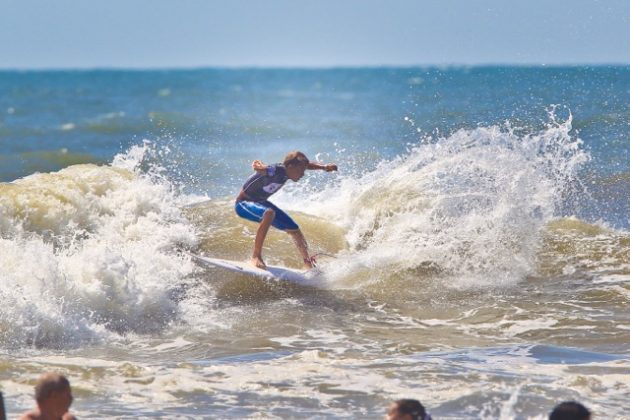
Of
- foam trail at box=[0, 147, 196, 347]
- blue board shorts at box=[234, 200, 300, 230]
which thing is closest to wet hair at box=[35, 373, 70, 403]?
foam trail at box=[0, 147, 196, 347]

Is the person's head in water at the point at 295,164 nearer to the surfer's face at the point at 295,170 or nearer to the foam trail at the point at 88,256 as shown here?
the surfer's face at the point at 295,170

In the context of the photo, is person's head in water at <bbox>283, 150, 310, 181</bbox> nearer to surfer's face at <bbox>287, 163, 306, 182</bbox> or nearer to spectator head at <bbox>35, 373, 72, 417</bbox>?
surfer's face at <bbox>287, 163, 306, 182</bbox>

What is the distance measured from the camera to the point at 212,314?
10.8 metres

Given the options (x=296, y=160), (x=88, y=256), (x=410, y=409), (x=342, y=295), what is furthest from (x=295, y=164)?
(x=410, y=409)

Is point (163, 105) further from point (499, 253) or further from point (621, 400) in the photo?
point (621, 400)

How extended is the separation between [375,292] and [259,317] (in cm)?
168

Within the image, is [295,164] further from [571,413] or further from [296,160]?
[571,413]

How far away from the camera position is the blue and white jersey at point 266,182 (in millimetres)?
11469

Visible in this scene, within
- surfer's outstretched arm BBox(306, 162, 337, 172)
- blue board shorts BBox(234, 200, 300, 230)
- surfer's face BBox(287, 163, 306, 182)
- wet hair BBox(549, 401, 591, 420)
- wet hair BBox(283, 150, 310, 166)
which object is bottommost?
wet hair BBox(549, 401, 591, 420)

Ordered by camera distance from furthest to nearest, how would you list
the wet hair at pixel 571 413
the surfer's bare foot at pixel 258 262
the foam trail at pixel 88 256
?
the surfer's bare foot at pixel 258 262
the foam trail at pixel 88 256
the wet hair at pixel 571 413

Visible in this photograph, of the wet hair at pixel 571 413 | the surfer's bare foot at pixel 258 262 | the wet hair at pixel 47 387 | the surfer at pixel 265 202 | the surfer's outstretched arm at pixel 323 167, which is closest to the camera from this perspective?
the wet hair at pixel 571 413

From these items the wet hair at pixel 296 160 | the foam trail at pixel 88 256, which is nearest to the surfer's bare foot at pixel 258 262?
the foam trail at pixel 88 256

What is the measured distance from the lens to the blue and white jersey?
11.5 m

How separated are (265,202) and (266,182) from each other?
238 mm
